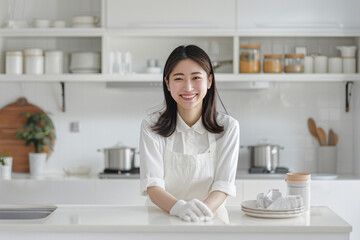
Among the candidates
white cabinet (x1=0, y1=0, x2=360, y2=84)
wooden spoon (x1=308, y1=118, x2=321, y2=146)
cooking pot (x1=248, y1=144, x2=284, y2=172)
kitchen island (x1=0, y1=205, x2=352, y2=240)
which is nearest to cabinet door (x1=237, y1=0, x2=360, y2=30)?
white cabinet (x1=0, y1=0, x2=360, y2=84)

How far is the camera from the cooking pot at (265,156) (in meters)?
4.20

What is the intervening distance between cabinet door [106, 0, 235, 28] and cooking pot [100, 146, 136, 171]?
94 cm

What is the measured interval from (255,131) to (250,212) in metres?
2.52

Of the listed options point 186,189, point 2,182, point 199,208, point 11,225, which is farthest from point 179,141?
point 2,182

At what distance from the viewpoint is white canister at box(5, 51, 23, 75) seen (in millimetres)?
4238

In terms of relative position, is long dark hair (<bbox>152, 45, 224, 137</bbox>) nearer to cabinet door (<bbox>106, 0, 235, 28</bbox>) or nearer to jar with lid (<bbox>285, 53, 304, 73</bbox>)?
cabinet door (<bbox>106, 0, 235, 28</bbox>)

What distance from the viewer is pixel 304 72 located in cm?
427

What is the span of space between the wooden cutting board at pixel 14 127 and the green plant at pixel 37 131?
60 millimetres

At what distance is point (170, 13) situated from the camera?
414 centimetres

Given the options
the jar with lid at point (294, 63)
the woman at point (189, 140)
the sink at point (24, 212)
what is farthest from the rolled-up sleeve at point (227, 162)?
the jar with lid at point (294, 63)

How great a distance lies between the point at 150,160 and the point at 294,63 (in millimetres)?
2253

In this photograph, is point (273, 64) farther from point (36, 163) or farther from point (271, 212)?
point (271, 212)

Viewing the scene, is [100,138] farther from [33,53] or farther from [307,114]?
[307,114]

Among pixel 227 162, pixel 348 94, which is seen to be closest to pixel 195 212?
pixel 227 162
